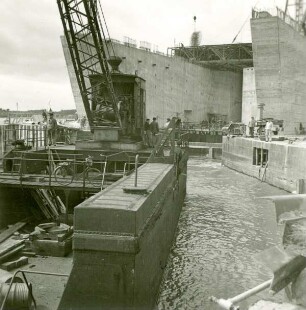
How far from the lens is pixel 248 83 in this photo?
4831 centimetres

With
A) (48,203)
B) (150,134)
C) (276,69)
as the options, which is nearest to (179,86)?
(276,69)

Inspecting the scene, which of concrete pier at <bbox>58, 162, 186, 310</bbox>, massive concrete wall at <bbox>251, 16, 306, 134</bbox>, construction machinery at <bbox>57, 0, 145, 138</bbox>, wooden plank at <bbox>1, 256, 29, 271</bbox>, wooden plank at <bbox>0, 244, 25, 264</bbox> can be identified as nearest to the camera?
concrete pier at <bbox>58, 162, 186, 310</bbox>

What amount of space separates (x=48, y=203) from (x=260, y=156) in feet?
55.4

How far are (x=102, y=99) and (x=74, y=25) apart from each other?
352cm

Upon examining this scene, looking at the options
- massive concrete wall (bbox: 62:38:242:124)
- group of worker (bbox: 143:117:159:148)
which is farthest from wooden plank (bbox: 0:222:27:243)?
massive concrete wall (bbox: 62:38:242:124)

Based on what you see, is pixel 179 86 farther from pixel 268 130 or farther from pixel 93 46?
pixel 93 46

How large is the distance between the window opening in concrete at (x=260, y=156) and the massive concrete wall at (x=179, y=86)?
19704 millimetres

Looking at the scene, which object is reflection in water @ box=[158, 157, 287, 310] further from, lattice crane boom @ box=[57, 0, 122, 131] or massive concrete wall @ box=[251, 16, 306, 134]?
massive concrete wall @ box=[251, 16, 306, 134]

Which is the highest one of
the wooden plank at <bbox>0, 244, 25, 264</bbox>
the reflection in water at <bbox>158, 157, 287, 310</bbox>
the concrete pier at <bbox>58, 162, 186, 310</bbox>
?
the concrete pier at <bbox>58, 162, 186, 310</bbox>

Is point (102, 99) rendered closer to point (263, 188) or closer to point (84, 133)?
point (84, 133)

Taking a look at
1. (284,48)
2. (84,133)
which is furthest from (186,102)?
(84,133)

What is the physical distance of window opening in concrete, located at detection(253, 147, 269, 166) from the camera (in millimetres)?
25531

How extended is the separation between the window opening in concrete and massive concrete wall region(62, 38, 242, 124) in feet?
64.6

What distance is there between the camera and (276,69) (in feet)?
122
